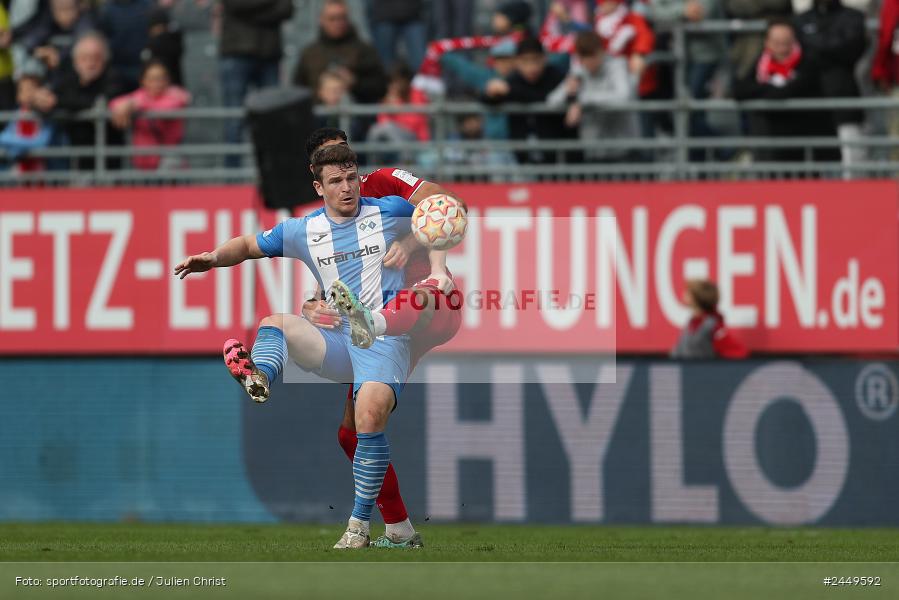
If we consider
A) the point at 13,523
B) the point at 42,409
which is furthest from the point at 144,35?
the point at 13,523

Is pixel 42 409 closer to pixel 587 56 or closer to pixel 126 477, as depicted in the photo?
pixel 126 477

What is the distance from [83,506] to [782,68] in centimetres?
708

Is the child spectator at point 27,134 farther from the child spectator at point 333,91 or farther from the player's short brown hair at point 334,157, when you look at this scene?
the player's short brown hair at point 334,157

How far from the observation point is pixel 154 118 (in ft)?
53.2

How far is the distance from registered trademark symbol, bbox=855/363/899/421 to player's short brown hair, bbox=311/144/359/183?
254 inches

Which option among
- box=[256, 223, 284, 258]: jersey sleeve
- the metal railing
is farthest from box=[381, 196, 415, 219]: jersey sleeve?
the metal railing

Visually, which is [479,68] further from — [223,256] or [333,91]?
[223,256]

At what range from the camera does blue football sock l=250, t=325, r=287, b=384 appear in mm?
9750

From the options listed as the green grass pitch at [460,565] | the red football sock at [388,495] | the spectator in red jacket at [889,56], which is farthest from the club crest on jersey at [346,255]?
the spectator in red jacket at [889,56]

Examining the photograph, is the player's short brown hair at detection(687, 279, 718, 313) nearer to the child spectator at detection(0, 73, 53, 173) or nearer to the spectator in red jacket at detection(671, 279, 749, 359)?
the spectator in red jacket at detection(671, 279, 749, 359)

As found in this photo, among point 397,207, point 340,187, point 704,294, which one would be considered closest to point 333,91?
point 704,294

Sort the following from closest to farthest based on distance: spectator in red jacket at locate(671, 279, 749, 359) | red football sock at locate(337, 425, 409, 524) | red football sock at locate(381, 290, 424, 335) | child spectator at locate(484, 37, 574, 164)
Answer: red football sock at locate(381, 290, 424, 335) < red football sock at locate(337, 425, 409, 524) < spectator in red jacket at locate(671, 279, 749, 359) < child spectator at locate(484, 37, 574, 164)

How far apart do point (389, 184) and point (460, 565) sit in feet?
8.18

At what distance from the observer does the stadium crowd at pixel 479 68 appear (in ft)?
50.8
